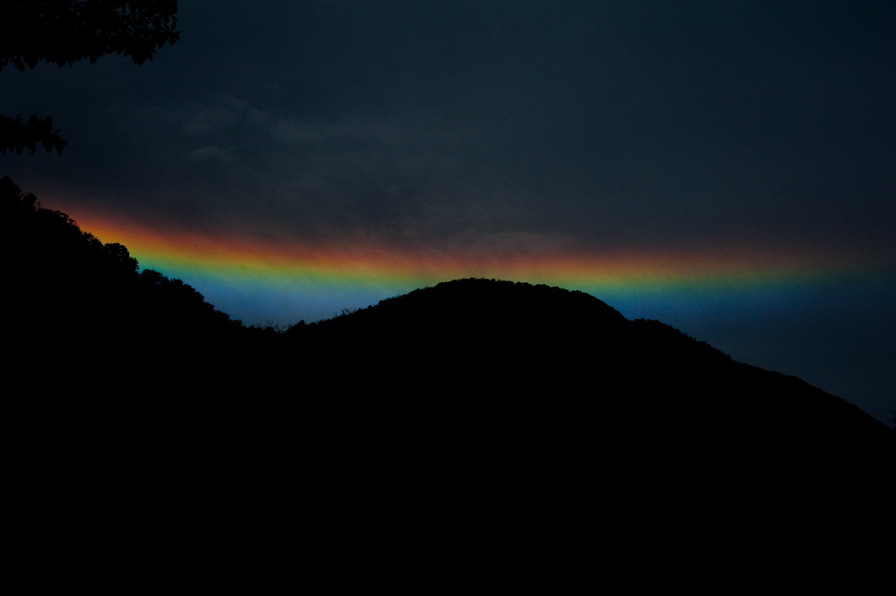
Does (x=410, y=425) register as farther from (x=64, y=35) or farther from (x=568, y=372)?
(x=64, y=35)

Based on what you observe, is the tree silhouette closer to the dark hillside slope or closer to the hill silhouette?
the hill silhouette

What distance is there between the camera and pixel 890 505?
16031 millimetres

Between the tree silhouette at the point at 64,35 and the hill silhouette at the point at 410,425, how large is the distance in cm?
599

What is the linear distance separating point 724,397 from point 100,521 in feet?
77.5

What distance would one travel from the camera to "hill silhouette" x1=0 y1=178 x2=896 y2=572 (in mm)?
11961

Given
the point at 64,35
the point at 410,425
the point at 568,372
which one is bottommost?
the point at 410,425

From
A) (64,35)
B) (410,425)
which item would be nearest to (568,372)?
(410,425)

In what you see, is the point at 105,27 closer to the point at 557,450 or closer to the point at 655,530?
the point at 557,450

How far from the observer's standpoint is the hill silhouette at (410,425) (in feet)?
39.2

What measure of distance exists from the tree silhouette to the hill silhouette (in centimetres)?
599

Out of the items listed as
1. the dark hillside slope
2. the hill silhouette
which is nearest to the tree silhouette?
the hill silhouette

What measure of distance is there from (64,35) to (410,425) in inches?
624

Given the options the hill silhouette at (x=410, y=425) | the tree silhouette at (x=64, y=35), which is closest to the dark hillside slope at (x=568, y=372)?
the hill silhouette at (x=410, y=425)

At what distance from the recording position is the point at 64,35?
502 inches
